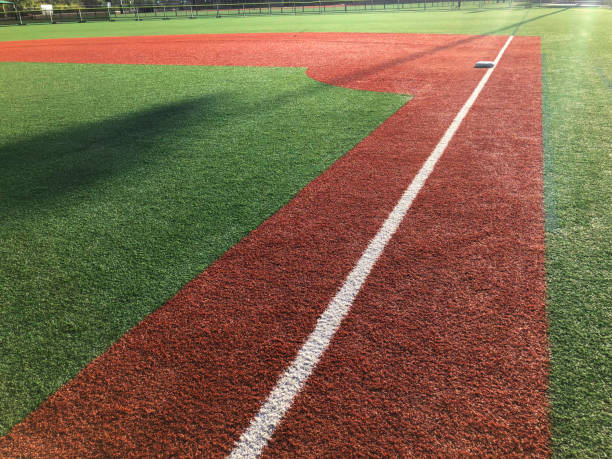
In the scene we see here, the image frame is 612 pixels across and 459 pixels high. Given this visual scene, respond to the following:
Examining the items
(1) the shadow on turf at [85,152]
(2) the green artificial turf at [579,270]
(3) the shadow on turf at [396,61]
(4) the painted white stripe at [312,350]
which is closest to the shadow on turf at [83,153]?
(1) the shadow on turf at [85,152]

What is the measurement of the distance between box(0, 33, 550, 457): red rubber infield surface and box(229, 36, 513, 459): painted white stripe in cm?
4

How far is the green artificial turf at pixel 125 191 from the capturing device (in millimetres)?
2277

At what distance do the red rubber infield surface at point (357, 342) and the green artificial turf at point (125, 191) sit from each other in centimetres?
22

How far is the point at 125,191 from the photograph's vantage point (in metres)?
3.82

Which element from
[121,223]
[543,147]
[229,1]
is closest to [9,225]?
[121,223]

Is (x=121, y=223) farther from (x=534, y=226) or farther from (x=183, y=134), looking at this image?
Answer: (x=534, y=226)

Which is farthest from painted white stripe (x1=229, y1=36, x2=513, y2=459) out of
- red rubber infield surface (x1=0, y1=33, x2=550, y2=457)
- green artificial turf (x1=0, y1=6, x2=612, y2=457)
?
green artificial turf (x1=0, y1=6, x2=612, y2=457)

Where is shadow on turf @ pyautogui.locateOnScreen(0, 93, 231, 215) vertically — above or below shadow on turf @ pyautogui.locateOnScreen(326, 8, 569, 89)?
below

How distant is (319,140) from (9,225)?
3.23 meters

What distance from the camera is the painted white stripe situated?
5.51 feet

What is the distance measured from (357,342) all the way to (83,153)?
4143 mm

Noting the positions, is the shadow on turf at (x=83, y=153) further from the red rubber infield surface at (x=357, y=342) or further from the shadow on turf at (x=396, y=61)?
the shadow on turf at (x=396, y=61)

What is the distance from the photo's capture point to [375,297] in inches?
95.9

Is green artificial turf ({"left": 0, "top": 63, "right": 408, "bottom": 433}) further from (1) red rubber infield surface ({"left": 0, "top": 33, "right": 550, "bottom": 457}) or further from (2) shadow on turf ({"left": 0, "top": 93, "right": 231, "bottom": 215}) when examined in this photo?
(1) red rubber infield surface ({"left": 0, "top": 33, "right": 550, "bottom": 457})
